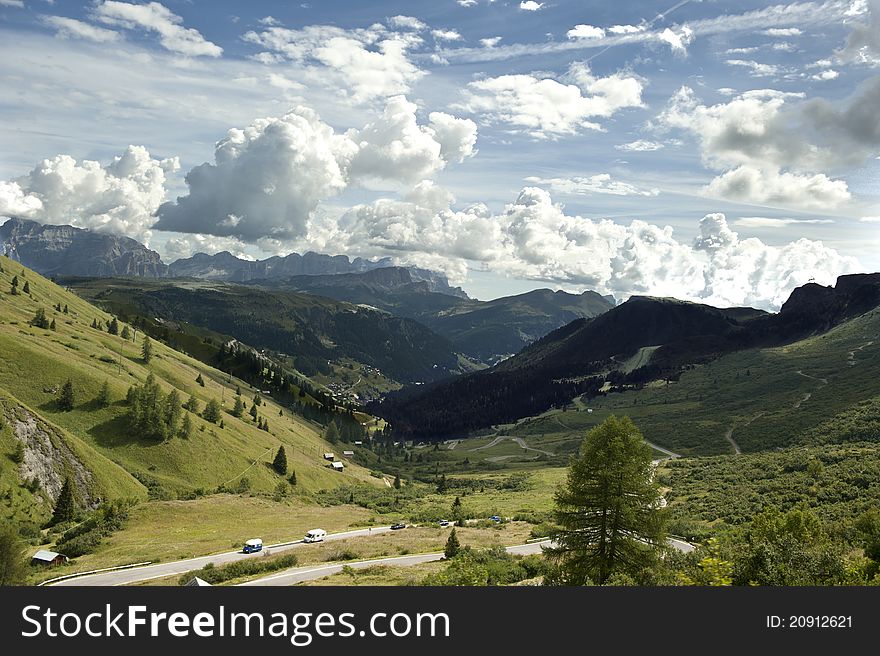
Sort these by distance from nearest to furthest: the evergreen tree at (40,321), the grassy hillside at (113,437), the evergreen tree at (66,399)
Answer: the grassy hillside at (113,437) → the evergreen tree at (66,399) → the evergreen tree at (40,321)

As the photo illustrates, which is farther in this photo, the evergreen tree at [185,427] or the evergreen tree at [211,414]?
the evergreen tree at [211,414]

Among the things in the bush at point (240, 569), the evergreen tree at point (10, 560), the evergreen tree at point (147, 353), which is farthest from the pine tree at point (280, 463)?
the evergreen tree at point (10, 560)

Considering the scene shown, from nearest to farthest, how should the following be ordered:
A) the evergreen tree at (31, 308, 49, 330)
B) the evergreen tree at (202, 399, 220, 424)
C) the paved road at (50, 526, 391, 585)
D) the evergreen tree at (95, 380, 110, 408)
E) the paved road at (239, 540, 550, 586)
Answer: the paved road at (239, 540, 550, 586)
the paved road at (50, 526, 391, 585)
the evergreen tree at (95, 380, 110, 408)
the evergreen tree at (202, 399, 220, 424)
the evergreen tree at (31, 308, 49, 330)

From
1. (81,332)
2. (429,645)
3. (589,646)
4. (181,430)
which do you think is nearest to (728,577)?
(589,646)

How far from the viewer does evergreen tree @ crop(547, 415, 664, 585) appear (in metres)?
27.9

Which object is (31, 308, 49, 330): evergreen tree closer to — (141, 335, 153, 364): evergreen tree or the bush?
(141, 335, 153, 364): evergreen tree

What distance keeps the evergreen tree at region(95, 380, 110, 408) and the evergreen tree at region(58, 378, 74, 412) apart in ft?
17.8

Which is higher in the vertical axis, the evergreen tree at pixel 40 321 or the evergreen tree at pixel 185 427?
the evergreen tree at pixel 40 321

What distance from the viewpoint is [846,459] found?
7531 centimetres

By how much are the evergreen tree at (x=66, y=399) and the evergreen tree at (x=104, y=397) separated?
543 centimetres

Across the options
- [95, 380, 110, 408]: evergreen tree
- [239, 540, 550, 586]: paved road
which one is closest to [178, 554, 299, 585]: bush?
[239, 540, 550, 586]: paved road

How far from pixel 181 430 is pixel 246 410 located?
Result: 231 ft

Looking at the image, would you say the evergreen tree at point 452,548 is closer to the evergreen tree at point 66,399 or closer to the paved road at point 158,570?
the paved road at point 158,570

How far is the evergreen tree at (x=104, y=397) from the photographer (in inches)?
4616
